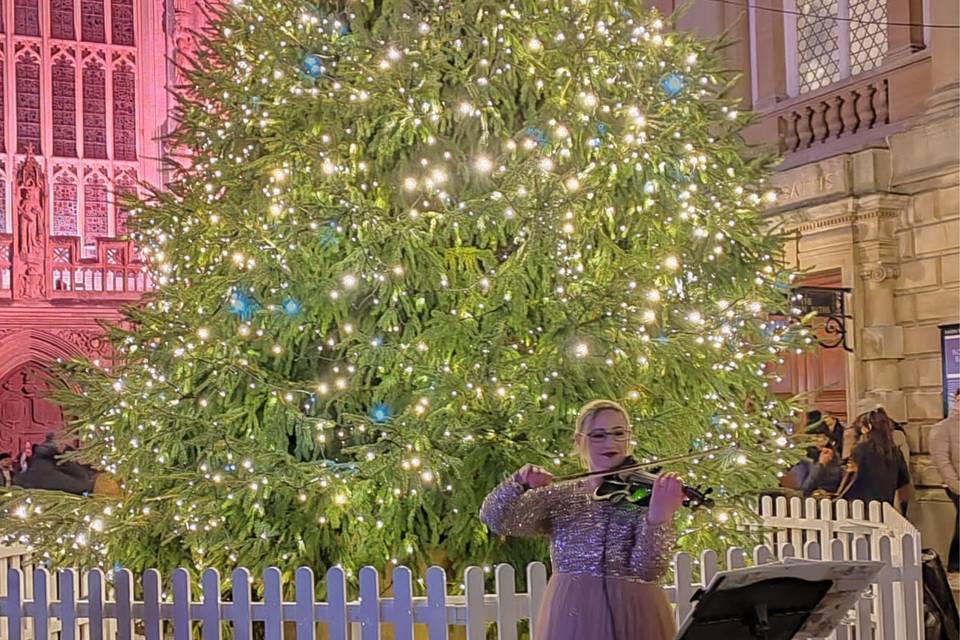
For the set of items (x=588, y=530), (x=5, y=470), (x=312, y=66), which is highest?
(x=312, y=66)

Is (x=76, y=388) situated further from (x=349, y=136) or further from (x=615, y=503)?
(x=615, y=503)

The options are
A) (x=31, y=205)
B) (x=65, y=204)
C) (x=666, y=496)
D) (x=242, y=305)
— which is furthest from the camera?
(x=65, y=204)

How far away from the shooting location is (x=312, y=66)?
18.9 ft

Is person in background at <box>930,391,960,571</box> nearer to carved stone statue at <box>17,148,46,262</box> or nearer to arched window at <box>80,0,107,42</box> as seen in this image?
carved stone statue at <box>17,148,46,262</box>

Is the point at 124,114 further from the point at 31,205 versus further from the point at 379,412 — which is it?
the point at 379,412

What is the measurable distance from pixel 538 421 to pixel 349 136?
1.60 metres

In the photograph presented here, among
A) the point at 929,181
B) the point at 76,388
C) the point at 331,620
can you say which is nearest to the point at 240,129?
the point at 76,388

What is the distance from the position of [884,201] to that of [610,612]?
8369mm

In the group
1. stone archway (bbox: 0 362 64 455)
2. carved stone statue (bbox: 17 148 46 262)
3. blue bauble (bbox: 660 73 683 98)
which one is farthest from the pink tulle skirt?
stone archway (bbox: 0 362 64 455)

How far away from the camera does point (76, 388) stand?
6.63 meters

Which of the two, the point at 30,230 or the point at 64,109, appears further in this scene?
the point at 64,109

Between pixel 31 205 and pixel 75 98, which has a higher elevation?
pixel 75 98

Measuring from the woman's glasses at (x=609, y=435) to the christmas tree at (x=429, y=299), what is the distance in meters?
1.29

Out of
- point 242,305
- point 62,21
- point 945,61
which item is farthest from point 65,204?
point 242,305
